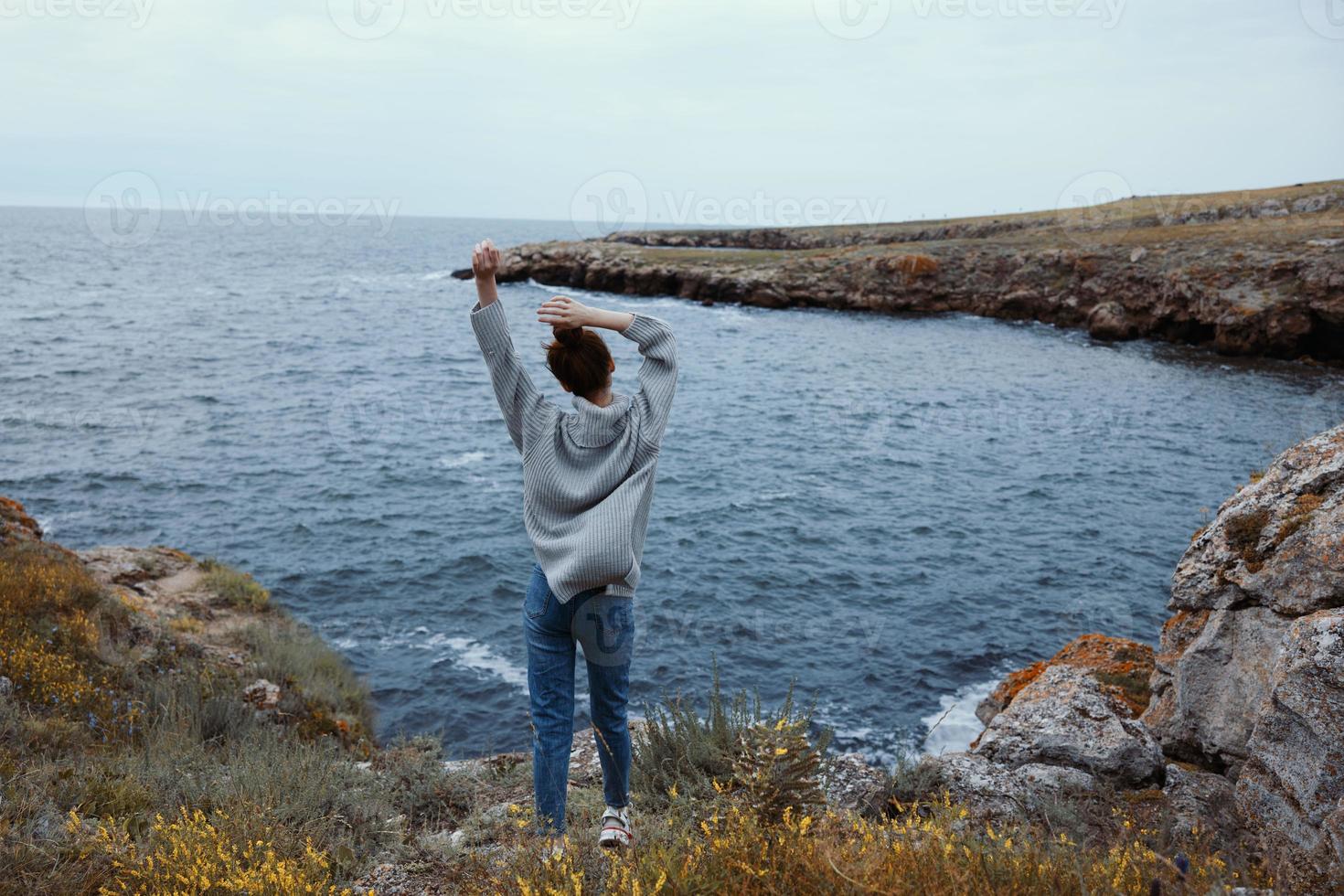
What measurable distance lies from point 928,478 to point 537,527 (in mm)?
18464

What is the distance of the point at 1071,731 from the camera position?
5.62m

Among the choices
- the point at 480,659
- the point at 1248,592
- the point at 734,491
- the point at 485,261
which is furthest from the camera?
the point at 734,491

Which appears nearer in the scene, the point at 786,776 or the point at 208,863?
the point at 208,863

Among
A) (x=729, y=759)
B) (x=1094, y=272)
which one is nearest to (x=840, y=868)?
(x=729, y=759)

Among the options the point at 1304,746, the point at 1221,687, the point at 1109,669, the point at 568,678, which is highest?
the point at 568,678

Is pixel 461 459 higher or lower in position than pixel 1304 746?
lower

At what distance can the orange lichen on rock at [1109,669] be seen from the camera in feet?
23.4

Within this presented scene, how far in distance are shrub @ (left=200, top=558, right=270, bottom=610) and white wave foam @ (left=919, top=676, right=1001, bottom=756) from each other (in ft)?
33.7

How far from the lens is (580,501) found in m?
3.62

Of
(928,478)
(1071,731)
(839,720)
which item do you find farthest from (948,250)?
(1071,731)

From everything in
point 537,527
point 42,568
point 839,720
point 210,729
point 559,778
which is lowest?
point 839,720

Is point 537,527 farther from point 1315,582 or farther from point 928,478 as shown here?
point 928,478

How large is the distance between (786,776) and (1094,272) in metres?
48.5
